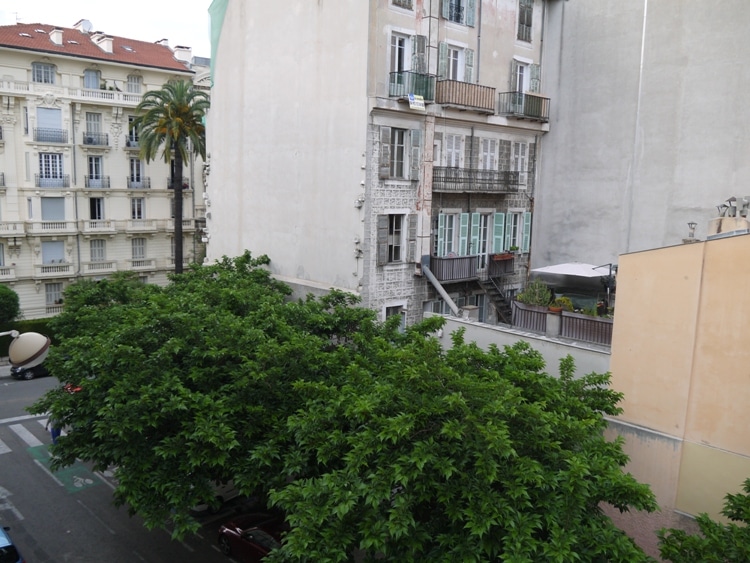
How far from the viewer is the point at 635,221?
2712 cm

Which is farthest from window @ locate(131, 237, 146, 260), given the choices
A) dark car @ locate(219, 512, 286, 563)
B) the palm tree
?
dark car @ locate(219, 512, 286, 563)

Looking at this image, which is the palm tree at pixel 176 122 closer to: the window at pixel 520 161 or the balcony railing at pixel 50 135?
the balcony railing at pixel 50 135

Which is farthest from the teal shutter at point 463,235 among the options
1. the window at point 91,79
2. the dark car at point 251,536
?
the window at point 91,79

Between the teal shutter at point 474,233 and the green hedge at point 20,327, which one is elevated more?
the teal shutter at point 474,233

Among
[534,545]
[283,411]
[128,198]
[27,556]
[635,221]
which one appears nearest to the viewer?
[534,545]

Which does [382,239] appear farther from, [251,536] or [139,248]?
[139,248]

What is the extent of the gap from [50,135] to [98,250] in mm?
8099

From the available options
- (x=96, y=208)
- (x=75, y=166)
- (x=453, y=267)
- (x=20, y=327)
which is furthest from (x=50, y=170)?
(x=453, y=267)

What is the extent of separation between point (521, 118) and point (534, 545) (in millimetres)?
22353

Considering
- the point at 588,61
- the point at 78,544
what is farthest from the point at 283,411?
the point at 588,61

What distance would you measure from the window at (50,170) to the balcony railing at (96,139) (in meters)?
2.04

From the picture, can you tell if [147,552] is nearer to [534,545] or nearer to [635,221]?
[534,545]

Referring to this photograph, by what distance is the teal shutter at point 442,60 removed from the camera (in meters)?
25.8

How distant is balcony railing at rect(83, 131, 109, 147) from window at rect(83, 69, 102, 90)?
3.15m
